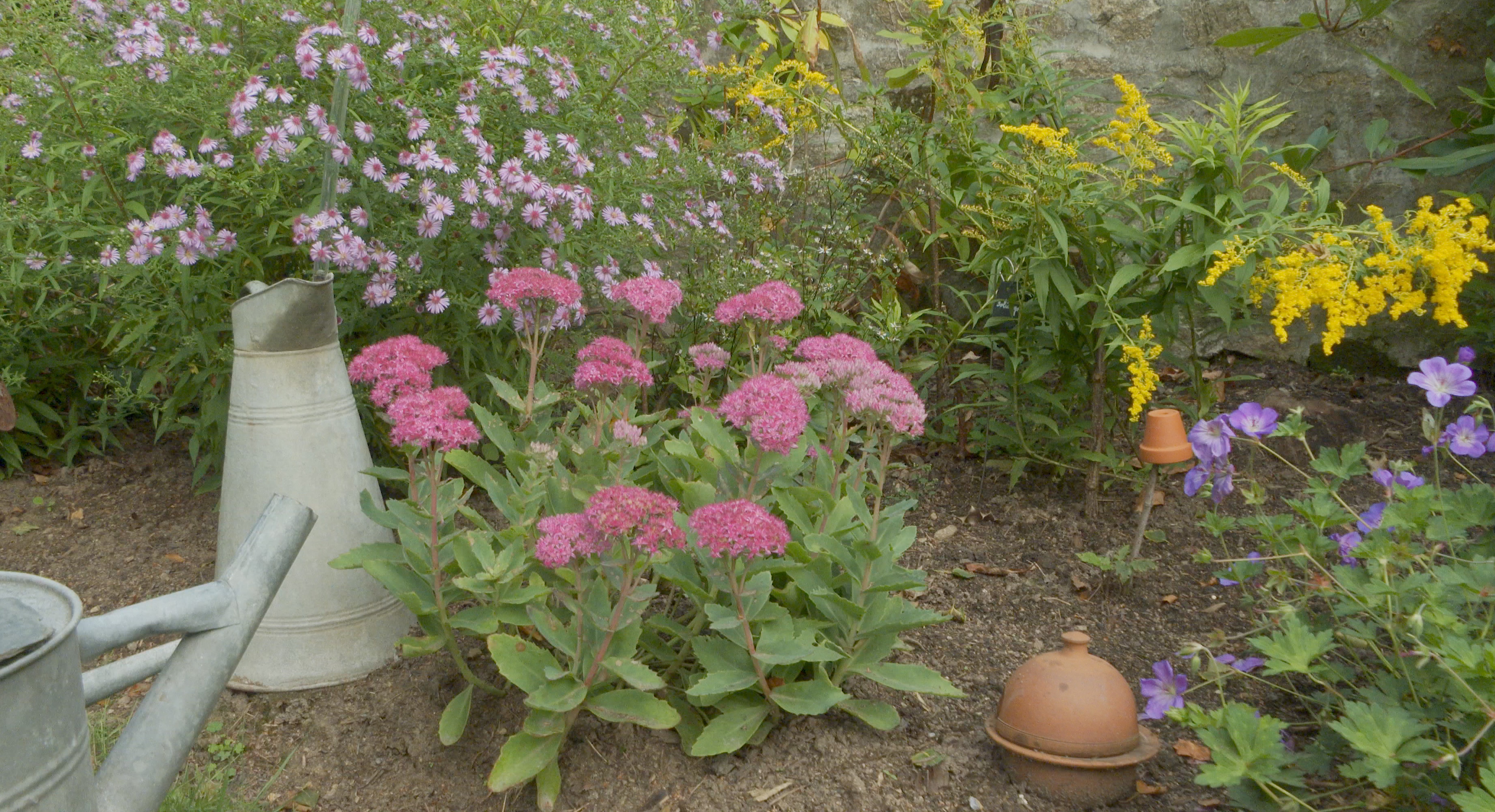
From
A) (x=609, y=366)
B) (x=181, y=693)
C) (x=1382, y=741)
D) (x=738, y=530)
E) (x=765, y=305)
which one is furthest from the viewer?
(x=765, y=305)

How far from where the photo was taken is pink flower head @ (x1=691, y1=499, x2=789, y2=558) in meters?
1.64

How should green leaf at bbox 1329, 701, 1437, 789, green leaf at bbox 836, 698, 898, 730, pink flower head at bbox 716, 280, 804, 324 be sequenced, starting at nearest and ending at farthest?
green leaf at bbox 1329, 701, 1437, 789 < green leaf at bbox 836, 698, 898, 730 < pink flower head at bbox 716, 280, 804, 324

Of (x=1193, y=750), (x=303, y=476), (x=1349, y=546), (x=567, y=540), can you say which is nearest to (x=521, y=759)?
(x=567, y=540)

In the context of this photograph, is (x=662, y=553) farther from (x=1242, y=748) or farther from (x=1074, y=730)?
(x=1242, y=748)

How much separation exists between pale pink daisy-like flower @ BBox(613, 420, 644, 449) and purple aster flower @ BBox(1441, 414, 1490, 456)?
1458mm

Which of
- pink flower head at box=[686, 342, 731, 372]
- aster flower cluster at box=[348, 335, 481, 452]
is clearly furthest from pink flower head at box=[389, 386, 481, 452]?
pink flower head at box=[686, 342, 731, 372]

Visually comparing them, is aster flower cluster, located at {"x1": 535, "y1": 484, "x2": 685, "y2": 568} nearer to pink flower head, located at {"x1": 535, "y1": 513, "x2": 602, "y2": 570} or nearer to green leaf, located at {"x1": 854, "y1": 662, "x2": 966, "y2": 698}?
pink flower head, located at {"x1": 535, "y1": 513, "x2": 602, "y2": 570}

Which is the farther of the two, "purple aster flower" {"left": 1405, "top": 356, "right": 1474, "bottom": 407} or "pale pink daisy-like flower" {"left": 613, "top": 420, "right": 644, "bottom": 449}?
"pale pink daisy-like flower" {"left": 613, "top": 420, "right": 644, "bottom": 449}

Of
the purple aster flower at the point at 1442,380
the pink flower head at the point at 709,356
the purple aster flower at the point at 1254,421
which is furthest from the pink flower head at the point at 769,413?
the purple aster flower at the point at 1442,380

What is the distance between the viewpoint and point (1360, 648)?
2.05 meters

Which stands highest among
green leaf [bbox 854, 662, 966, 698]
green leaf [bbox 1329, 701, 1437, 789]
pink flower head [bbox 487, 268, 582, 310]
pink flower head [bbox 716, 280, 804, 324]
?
Answer: pink flower head [bbox 487, 268, 582, 310]

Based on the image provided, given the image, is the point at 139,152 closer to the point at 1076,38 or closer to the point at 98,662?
the point at 98,662

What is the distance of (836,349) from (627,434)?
0.51 metres

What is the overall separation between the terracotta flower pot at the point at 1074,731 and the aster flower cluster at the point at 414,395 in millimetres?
1084
